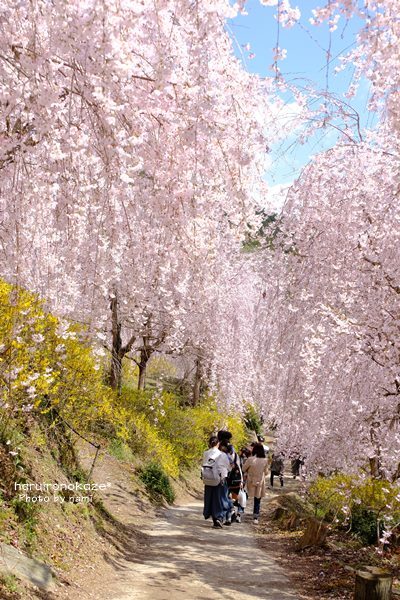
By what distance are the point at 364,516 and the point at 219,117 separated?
8.40 metres

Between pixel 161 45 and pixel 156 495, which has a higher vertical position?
pixel 161 45

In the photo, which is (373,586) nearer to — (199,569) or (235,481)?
(199,569)

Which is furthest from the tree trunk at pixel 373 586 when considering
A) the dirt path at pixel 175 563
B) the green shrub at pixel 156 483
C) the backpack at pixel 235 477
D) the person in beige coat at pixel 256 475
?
the green shrub at pixel 156 483

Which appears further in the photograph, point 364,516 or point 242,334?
point 242,334

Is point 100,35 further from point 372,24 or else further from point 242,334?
point 242,334

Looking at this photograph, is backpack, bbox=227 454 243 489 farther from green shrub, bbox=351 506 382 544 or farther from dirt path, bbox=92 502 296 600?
green shrub, bbox=351 506 382 544


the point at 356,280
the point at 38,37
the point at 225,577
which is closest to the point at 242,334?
the point at 356,280

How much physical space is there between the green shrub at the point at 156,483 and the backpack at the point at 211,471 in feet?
10.3

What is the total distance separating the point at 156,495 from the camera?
12.7m

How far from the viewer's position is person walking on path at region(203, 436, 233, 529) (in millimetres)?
9625

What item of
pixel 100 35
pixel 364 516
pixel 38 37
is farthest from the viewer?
pixel 364 516

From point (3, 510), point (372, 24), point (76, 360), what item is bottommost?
point (3, 510)

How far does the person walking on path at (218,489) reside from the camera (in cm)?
962

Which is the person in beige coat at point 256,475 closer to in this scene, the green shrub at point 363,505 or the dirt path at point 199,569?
the green shrub at point 363,505
